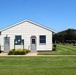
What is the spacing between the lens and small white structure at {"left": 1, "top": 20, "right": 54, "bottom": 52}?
36375mm

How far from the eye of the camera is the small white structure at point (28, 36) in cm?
3638

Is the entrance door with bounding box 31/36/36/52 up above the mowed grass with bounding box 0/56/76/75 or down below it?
above

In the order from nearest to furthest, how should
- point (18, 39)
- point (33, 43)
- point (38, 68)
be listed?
point (38, 68) → point (18, 39) → point (33, 43)

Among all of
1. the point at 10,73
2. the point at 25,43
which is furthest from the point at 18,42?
the point at 10,73

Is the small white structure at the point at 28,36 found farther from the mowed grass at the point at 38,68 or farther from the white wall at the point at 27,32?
the mowed grass at the point at 38,68

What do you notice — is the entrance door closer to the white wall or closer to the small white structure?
the small white structure

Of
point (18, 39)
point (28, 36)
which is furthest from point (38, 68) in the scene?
point (28, 36)

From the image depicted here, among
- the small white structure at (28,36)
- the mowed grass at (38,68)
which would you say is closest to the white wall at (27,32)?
the small white structure at (28,36)

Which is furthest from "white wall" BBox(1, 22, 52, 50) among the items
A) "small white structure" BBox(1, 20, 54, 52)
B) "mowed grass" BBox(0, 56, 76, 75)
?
"mowed grass" BBox(0, 56, 76, 75)

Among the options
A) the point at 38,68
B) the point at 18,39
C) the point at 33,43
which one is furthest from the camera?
the point at 33,43

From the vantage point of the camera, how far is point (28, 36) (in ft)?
120

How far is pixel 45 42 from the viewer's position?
36562mm

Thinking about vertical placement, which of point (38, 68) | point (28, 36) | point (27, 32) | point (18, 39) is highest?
point (27, 32)

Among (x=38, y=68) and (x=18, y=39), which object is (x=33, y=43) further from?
(x=38, y=68)
